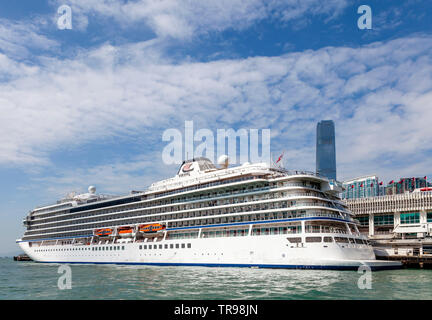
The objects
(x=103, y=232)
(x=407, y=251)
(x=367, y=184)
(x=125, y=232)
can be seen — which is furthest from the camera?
(x=367, y=184)

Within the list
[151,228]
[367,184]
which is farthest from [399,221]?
[367,184]

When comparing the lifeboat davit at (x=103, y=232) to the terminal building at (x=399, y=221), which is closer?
the terminal building at (x=399, y=221)

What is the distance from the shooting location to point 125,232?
63844mm

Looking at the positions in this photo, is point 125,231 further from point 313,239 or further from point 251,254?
point 313,239

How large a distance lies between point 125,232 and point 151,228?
23.9 ft

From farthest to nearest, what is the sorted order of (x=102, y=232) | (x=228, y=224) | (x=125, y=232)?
(x=102, y=232) < (x=125, y=232) < (x=228, y=224)

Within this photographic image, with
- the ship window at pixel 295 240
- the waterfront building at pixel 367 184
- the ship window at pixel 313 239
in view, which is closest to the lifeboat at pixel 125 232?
the ship window at pixel 295 240

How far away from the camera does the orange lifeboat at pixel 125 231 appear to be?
62750mm

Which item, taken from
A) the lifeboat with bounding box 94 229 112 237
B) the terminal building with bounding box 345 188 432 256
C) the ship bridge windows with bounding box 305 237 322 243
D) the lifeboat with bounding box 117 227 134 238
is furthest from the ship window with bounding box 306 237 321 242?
the lifeboat with bounding box 94 229 112 237

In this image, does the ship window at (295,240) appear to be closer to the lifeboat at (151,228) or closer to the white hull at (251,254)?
the white hull at (251,254)

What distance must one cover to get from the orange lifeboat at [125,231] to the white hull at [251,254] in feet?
6.25
